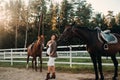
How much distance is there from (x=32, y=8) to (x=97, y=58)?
4766cm

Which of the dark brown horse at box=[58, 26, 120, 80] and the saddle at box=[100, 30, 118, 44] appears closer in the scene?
the dark brown horse at box=[58, 26, 120, 80]

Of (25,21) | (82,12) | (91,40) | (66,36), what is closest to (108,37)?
(91,40)

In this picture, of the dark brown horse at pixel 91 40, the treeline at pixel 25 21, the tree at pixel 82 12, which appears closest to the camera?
the dark brown horse at pixel 91 40

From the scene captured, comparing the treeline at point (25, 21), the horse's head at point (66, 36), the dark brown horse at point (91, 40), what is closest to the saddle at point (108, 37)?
the dark brown horse at point (91, 40)

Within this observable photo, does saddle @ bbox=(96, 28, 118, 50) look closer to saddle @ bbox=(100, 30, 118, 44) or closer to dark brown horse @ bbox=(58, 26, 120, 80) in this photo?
saddle @ bbox=(100, 30, 118, 44)

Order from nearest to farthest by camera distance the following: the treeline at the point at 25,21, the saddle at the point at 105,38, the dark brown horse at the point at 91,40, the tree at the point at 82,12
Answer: the dark brown horse at the point at 91,40, the saddle at the point at 105,38, the treeline at the point at 25,21, the tree at the point at 82,12

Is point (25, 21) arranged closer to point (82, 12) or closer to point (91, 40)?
point (82, 12)

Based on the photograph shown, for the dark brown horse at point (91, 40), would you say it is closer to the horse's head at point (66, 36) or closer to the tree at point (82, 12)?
the horse's head at point (66, 36)

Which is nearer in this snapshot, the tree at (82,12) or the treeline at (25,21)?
the treeline at (25,21)

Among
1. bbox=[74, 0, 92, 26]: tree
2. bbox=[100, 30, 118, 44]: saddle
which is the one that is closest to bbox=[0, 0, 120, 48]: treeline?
bbox=[74, 0, 92, 26]: tree

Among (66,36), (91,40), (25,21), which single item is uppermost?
(66,36)

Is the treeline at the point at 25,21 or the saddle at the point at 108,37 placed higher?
the saddle at the point at 108,37

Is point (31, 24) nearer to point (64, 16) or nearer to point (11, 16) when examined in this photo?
point (11, 16)

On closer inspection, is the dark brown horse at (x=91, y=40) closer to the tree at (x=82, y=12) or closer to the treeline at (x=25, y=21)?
the treeline at (x=25, y=21)
